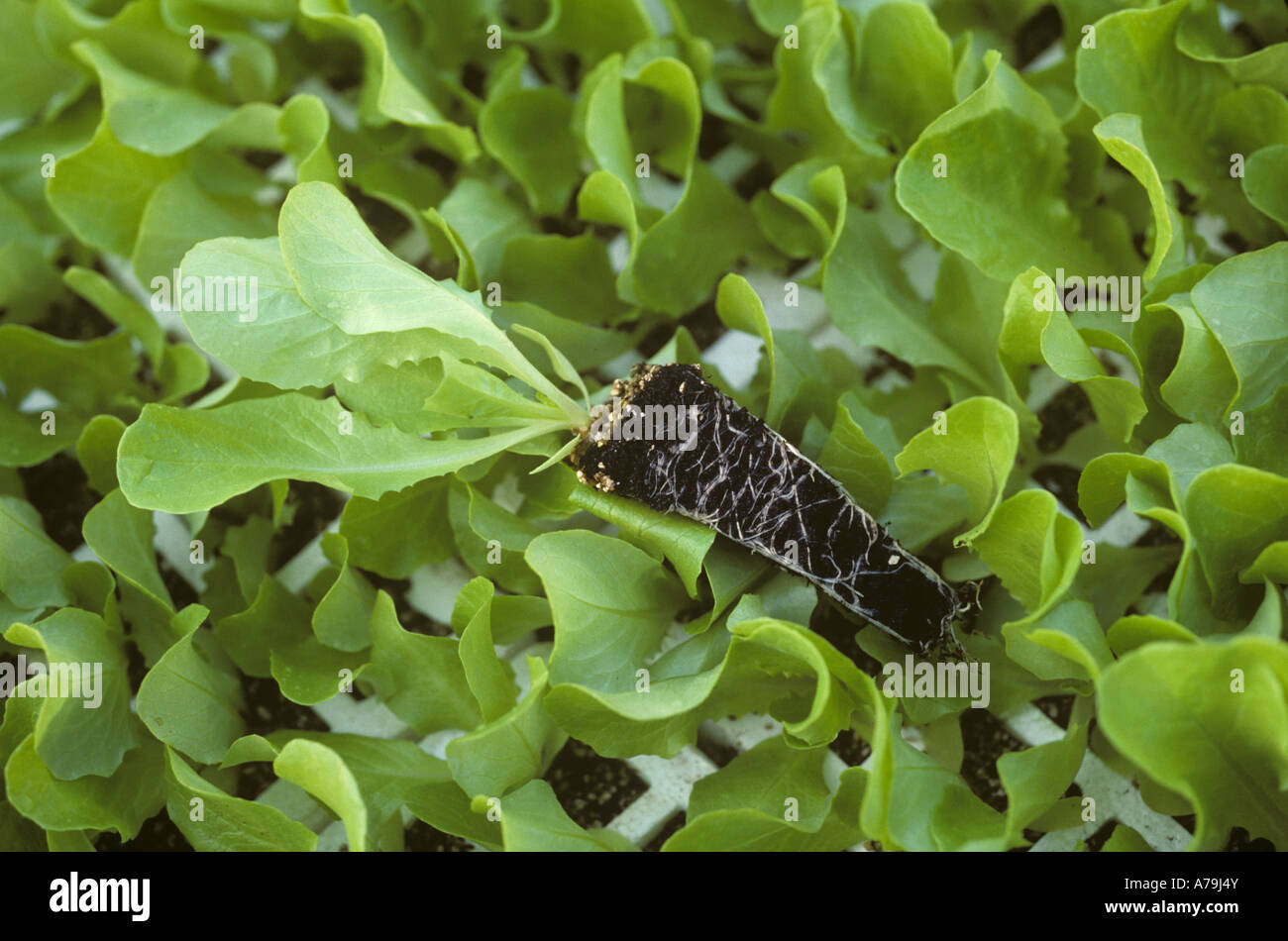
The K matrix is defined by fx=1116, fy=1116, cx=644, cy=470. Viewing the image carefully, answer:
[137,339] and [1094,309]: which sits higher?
[137,339]

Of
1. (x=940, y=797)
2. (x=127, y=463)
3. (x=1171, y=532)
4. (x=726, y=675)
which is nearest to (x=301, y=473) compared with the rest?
(x=127, y=463)

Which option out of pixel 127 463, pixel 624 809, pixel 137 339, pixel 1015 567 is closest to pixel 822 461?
pixel 1015 567

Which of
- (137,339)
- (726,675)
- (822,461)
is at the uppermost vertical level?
(137,339)

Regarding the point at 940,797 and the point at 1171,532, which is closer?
the point at 940,797
